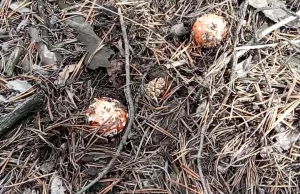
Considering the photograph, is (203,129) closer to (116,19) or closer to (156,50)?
(156,50)

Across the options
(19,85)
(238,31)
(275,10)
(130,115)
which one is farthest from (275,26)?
(19,85)

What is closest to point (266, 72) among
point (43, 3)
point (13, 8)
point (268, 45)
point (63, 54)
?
point (268, 45)

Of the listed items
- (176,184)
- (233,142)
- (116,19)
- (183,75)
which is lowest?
(176,184)

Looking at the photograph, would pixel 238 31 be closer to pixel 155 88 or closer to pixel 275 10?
pixel 275 10

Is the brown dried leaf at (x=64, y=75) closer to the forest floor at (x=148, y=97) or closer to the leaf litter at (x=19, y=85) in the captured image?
the forest floor at (x=148, y=97)

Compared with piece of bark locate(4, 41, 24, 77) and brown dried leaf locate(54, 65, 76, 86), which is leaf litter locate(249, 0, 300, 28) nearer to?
brown dried leaf locate(54, 65, 76, 86)

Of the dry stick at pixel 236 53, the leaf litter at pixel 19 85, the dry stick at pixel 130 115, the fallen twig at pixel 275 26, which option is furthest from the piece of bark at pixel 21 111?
the fallen twig at pixel 275 26
